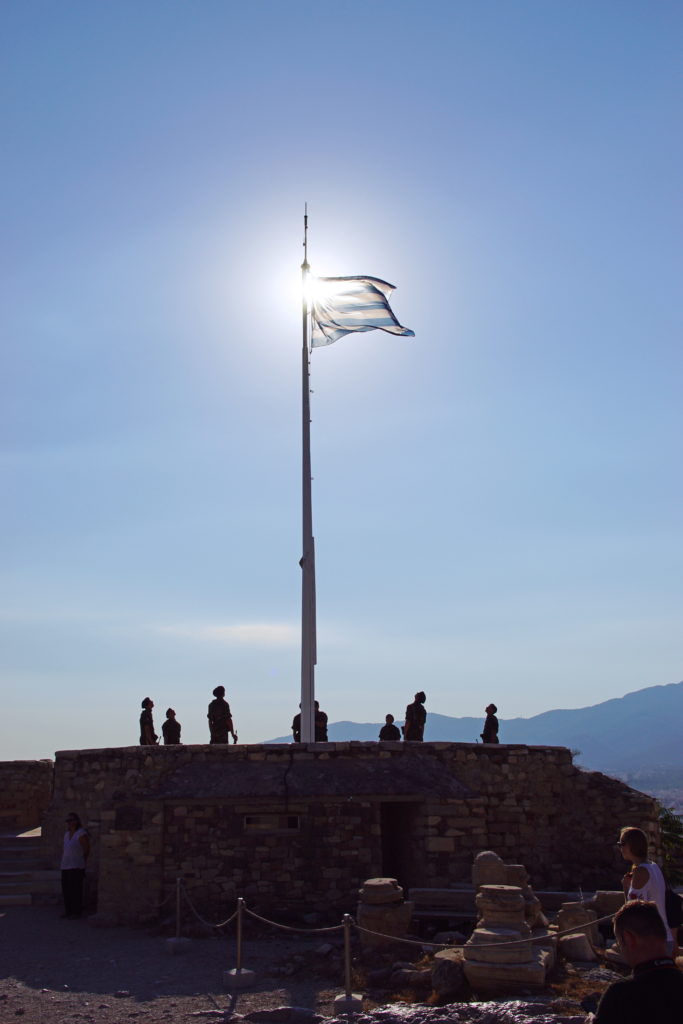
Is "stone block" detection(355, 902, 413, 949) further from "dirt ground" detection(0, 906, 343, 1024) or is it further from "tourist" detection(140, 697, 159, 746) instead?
"tourist" detection(140, 697, 159, 746)

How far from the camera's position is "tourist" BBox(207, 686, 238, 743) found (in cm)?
1659

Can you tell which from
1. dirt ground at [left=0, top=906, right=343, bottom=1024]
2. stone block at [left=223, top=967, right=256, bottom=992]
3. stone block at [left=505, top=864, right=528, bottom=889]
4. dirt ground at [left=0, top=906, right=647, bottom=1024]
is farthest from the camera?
stone block at [left=505, top=864, right=528, bottom=889]

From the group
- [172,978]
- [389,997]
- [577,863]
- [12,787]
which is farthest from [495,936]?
[12,787]

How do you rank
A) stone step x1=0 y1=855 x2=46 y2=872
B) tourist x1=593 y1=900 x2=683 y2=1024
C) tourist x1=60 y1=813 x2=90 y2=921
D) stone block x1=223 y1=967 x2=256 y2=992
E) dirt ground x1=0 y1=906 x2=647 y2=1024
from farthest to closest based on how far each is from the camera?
stone step x1=0 y1=855 x2=46 y2=872, tourist x1=60 y1=813 x2=90 y2=921, stone block x1=223 y1=967 x2=256 y2=992, dirt ground x1=0 y1=906 x2=647 y2=1024, tourist x1=593 y1=900 x2=683 y2=1024

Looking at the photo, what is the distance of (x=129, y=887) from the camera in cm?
1352

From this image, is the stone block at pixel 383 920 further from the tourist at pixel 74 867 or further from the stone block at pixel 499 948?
the tourist at pixel 74 867

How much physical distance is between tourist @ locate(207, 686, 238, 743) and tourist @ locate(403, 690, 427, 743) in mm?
3354

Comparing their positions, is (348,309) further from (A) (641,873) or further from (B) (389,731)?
(A) (641,873)

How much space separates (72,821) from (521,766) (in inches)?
294

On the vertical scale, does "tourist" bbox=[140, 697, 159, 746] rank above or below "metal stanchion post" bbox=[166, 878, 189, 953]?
above

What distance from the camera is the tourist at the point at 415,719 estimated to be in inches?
669

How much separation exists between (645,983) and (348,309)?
14301mm

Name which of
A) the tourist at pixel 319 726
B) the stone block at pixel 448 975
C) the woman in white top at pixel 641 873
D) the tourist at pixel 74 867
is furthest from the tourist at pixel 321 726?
the woman in white top at pixel 641 873

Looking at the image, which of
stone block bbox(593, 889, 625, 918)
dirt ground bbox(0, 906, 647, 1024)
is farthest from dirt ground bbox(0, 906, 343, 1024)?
stone block bbox(593, 889, 625, 918)
